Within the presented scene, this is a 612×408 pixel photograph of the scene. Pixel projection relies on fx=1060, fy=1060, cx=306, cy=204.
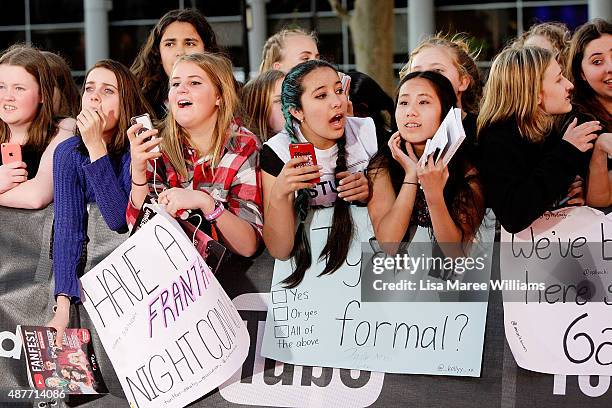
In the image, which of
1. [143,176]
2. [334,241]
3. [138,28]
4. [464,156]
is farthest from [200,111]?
[138,28]

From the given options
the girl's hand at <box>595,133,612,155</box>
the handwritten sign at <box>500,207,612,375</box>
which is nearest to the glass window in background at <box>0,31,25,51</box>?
the handwritten sign at <box>500,207,612,375</box>

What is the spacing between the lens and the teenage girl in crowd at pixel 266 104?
237 inches

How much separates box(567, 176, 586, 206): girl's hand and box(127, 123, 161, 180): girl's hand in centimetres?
191

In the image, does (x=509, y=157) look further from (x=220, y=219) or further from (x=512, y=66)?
(x=220, y=219)

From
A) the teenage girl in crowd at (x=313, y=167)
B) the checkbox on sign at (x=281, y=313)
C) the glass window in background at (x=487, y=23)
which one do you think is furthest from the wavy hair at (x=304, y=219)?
the glass window in background at (x=487, y=23)

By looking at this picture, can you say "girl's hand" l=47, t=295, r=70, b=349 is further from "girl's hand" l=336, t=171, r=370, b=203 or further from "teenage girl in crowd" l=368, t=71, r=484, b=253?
"teenage girl in crowd" l=368, t=71, r=484, b=253

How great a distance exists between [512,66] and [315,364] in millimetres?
1669

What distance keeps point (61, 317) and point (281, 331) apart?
1125 mm

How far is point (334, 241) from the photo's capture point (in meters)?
4.99

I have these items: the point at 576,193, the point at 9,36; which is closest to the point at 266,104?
the point at 576,193

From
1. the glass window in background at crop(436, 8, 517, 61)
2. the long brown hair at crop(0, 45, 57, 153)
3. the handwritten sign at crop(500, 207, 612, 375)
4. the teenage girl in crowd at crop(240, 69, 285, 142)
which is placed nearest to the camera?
the handwritten sign at crop(500, 207, 612, 375)

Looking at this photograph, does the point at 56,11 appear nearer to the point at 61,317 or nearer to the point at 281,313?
the point at 61,317

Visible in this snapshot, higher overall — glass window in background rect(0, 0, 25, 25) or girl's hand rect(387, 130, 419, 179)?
glass window in background rect(0, 0, 25, 25)

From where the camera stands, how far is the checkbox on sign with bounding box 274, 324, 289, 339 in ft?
16.7
